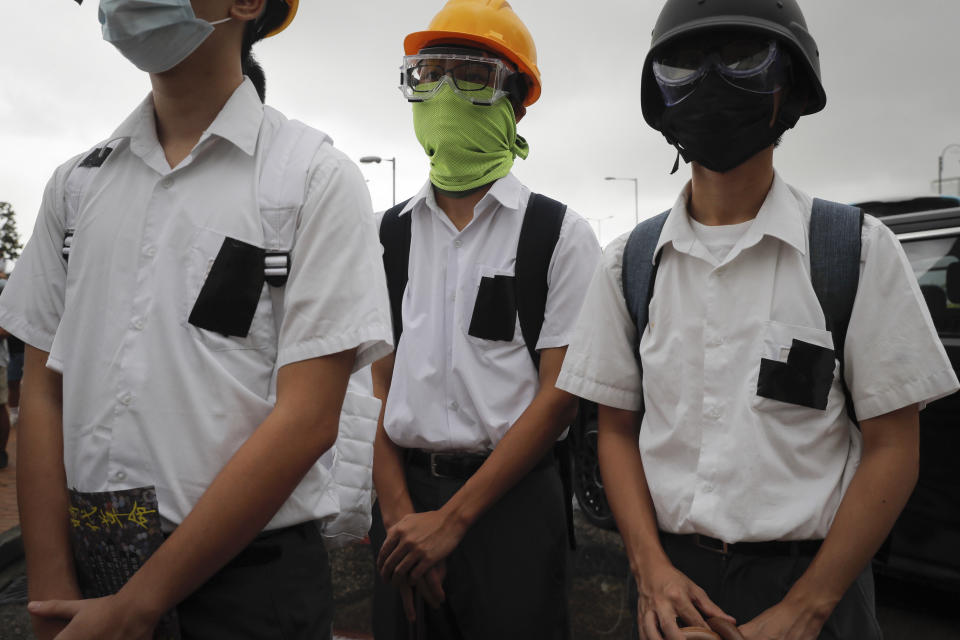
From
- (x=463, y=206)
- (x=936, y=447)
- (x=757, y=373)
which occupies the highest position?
(x=463, y=206)

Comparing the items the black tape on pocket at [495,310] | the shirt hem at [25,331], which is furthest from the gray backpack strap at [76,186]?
the black tape on pocket at [495,310]

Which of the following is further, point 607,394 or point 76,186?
point 607,394

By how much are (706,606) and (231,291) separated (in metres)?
1.17

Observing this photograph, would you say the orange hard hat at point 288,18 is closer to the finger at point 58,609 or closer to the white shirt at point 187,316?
the white shirt at point 187,316

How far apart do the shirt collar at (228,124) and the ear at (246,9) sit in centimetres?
13

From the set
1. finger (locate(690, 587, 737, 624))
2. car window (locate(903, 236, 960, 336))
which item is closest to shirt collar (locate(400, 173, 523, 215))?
finger (locate(690, 587, 737, 624))

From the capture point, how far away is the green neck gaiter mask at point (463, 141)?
2.62m

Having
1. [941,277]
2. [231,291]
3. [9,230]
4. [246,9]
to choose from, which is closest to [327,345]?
[231,291]

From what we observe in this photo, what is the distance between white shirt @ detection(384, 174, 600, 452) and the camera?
90.6 inches

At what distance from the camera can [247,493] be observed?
1314mm

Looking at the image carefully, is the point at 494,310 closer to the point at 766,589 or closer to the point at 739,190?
the point at 739,190

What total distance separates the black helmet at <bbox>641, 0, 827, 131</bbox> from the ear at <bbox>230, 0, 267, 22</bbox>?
0.92 meters

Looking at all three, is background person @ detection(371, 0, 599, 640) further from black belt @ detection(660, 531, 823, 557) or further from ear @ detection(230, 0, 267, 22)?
ear @ detection(230, 0, 267, 22)

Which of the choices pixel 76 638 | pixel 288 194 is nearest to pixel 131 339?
pixel 288 194
